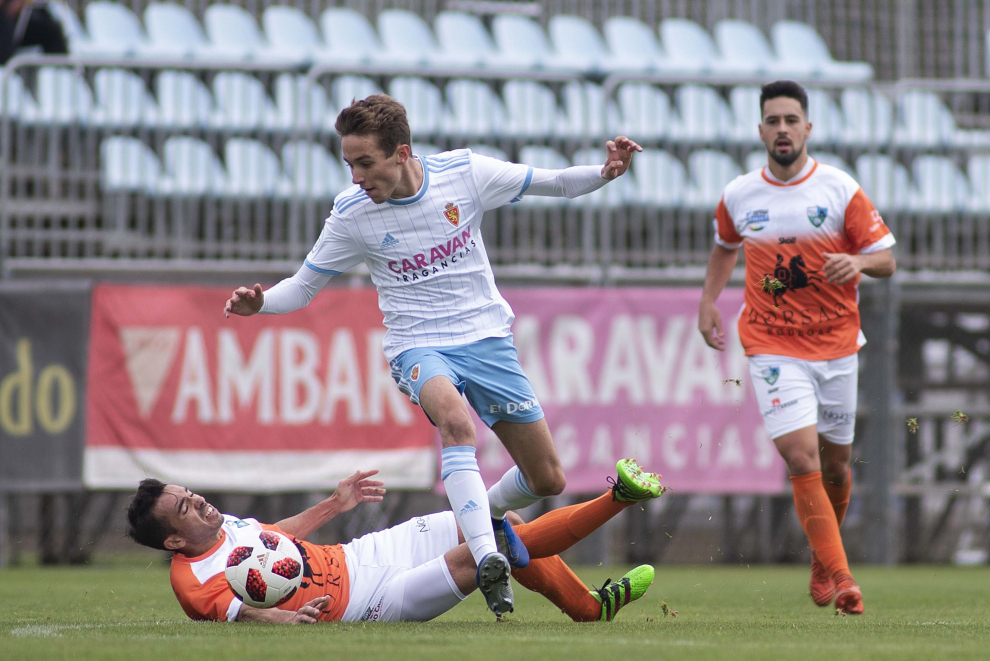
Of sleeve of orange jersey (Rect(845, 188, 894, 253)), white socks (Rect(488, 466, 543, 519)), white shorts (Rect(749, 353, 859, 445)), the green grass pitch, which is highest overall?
sleeve of orange jersey (Rect(845, 188, 894, 253))

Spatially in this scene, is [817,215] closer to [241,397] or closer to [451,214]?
[451,214]

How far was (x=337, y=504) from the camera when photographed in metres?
5.23

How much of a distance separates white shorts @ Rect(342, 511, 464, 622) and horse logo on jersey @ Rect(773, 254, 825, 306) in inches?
82.3

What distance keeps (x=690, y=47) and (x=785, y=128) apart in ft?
31.1

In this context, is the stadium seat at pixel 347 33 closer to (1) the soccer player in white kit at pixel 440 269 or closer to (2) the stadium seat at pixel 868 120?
(2) the stadium seat at pixel 868 120

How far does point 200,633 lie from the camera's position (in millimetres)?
4496

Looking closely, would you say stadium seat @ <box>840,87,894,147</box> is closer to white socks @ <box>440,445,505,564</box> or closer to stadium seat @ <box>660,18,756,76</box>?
stadium seat @ <box>660,18,756,76</box>

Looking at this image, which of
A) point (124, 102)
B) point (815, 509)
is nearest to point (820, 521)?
point (815, 509)

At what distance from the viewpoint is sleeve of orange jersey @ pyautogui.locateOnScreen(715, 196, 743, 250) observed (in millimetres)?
6543

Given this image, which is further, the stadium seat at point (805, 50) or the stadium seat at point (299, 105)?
the stadium seat at point (805, 50)

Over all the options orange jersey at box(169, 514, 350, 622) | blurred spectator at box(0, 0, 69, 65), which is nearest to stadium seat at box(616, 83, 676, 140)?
blurred spectator at box(0, 0, 69, 65)

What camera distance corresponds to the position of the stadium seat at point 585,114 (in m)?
10.2

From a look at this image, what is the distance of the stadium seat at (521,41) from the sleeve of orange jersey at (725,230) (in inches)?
322

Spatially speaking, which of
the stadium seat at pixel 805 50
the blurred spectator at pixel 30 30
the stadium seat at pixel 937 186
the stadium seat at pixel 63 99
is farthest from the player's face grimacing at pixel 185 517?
the stadium seat at pixel 805 50
